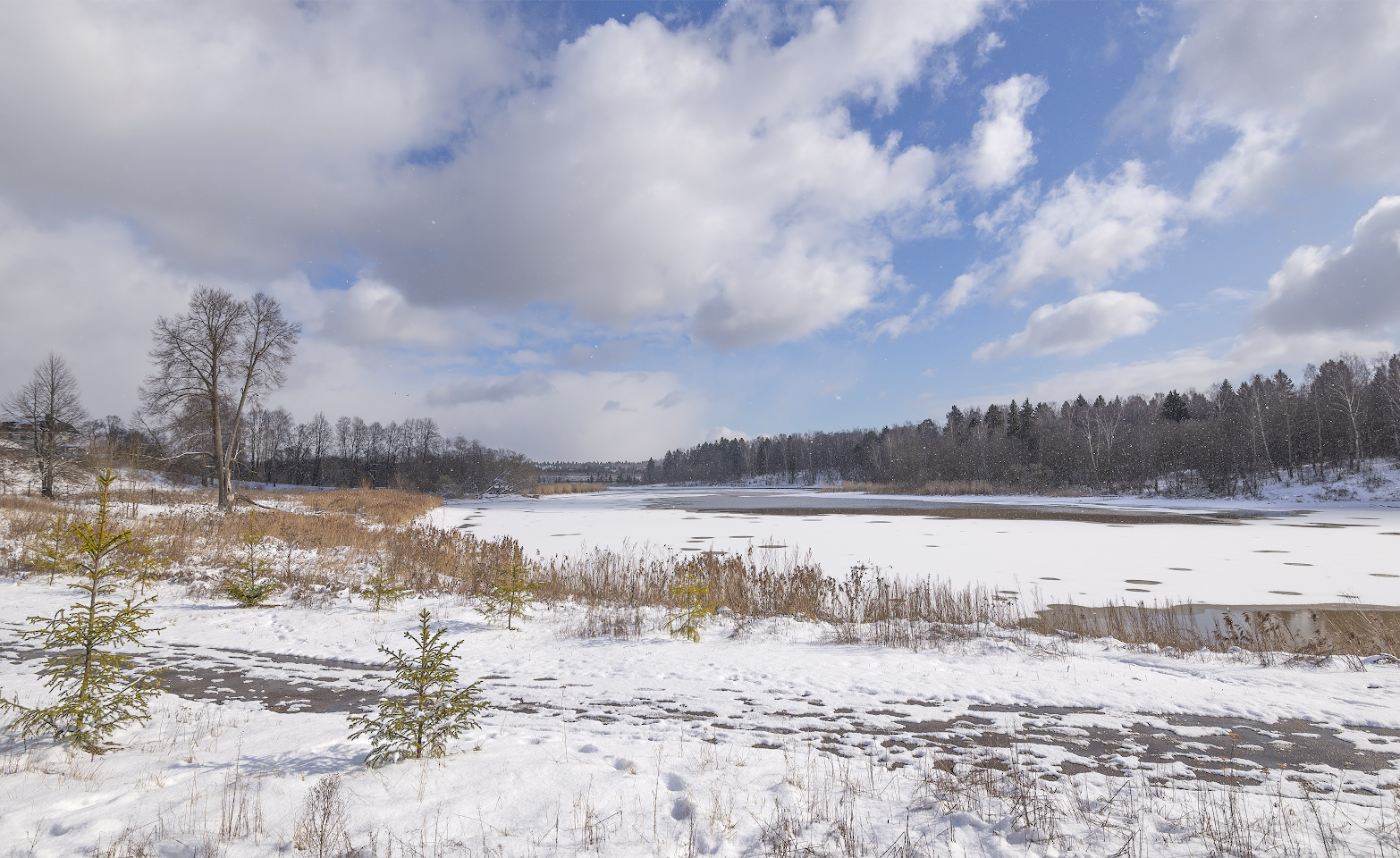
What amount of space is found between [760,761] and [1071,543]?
68.1 ft

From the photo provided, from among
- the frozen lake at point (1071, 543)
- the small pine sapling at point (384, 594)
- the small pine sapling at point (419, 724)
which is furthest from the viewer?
the frozen lake at point (1071, 543)

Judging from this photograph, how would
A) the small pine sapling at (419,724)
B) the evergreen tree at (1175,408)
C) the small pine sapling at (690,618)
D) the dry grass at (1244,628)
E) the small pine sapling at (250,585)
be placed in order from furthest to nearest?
the evergreen tree at (1175,408), the small pine sapling at (250,585), the small pine sapling at (690,618), the dry grass at (1244,628), the small pine sapling at (419,724)

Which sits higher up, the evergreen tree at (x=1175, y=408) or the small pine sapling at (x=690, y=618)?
the evergreen tree at (x=1175, y=408)

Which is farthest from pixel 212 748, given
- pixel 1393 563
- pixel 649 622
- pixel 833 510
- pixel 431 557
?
pixel 833 510

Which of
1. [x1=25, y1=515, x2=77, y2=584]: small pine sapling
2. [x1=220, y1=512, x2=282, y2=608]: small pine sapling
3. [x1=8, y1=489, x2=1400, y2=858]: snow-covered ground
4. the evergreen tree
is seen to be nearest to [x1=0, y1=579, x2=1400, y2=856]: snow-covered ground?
[x1=8, y1=489, x2=1400, y2=858]: snow-covered ground

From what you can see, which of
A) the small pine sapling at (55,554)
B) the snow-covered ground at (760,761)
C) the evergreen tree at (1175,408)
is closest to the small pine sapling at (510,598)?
the snow-covered ground at (760,761)

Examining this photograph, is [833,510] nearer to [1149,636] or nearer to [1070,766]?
[1149,636]

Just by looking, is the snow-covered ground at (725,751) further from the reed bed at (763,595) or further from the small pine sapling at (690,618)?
the reed bed at (763,595)

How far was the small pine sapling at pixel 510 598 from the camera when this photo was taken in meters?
9.23

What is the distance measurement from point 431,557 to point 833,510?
94.3ft

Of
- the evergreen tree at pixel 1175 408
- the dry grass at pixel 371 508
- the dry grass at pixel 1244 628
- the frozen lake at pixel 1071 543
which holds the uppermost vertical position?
the evergreen tree at pixel 1175 408

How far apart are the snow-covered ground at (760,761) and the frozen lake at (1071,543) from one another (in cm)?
630

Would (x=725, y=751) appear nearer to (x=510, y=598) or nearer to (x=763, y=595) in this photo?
(x=510, y=598)

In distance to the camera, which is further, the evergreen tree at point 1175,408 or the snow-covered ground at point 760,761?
the evergreen tree at point 1175,408
